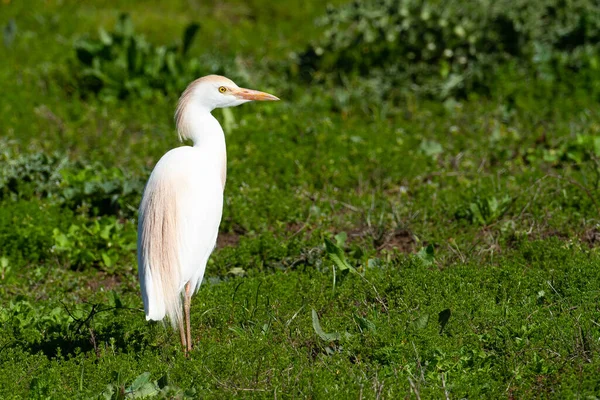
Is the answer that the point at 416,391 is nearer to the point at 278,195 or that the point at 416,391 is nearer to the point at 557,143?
the point at 278,195

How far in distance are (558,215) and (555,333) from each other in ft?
7.06

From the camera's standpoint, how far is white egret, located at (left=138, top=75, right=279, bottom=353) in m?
5.17

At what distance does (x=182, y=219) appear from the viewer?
17.4 ft

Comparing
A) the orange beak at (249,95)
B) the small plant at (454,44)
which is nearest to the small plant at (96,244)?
the orange beak at (249,95)

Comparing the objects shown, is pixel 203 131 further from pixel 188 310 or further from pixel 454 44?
pixel 454 44

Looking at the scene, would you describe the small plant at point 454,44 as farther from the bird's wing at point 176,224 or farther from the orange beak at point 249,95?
the bird's wing at point 176,224

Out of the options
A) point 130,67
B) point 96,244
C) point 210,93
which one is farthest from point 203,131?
point 130,67

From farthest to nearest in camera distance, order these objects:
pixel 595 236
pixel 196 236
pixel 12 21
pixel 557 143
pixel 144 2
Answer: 1. pixel 144 2
2. pixel 12 21
3. pixel 557 143
4. pixel 595 236
5. pixel 196 236

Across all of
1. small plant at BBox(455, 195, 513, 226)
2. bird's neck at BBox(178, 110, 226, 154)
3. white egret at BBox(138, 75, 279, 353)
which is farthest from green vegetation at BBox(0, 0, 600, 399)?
bird's neck at BBox(178, 110, 226, 154)

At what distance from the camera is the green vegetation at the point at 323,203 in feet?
15.6

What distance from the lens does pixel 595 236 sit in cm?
642

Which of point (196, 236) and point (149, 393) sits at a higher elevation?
point (196, 236)

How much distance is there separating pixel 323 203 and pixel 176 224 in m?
2.38

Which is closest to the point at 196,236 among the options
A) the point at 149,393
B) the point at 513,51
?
the point at 149,393
